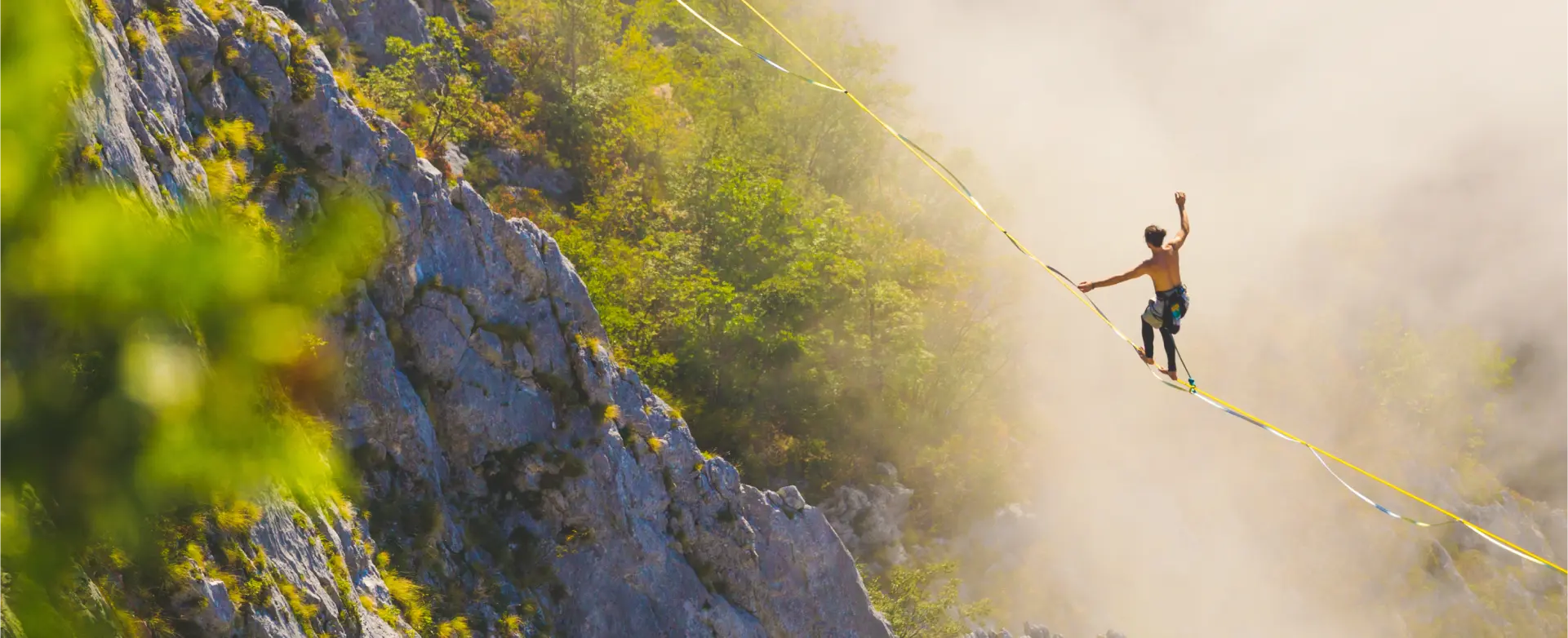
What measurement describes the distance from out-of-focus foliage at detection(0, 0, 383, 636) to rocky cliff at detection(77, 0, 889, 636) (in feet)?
1.95

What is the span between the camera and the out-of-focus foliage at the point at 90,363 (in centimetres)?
855

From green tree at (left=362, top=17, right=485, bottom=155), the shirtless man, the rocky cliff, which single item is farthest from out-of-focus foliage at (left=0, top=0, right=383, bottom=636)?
green tree at (left=362, top=17, right=485, bottom=155)

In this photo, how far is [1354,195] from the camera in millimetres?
93938

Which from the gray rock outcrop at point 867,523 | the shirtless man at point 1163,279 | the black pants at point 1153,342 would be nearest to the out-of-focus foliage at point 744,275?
the gray rock outcrop at point 867,523

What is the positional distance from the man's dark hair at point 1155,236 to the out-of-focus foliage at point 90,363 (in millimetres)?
13353

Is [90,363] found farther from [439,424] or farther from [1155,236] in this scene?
[1155,236]

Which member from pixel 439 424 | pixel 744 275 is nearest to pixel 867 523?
pixel 744 275

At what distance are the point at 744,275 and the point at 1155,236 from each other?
20504 mm

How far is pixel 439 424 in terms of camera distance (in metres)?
16.7

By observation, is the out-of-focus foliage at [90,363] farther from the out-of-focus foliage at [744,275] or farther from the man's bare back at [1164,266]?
the out-of-focus foliage at [744,275]

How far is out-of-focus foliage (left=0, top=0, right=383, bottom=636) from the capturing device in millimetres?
8555

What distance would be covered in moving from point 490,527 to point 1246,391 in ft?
244

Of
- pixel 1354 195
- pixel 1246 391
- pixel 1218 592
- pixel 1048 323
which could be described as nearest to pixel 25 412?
pixel 1218 592

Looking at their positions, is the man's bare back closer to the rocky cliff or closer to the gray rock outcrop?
the rocky cliff
